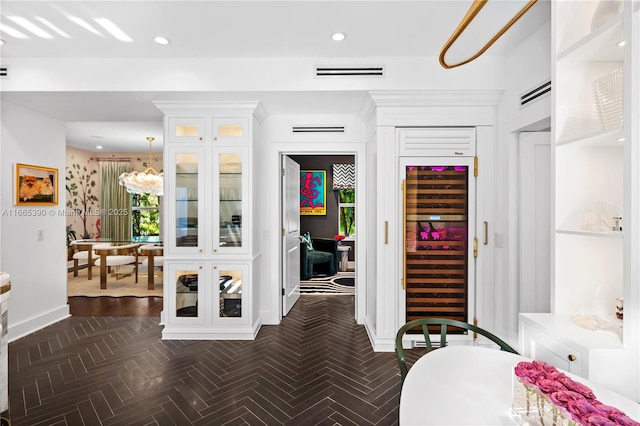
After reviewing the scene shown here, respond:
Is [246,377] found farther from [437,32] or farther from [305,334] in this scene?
[437,32]

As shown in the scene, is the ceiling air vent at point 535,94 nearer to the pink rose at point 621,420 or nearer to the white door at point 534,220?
the white door at point 534,220

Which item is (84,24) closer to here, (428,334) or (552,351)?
(428,334)

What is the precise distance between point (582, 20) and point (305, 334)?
3.38m

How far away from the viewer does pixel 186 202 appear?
3.60 m

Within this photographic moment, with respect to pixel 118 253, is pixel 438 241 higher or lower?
higher

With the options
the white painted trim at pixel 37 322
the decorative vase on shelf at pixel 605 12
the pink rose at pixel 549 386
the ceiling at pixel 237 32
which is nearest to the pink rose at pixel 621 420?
the pink rose at pixel 549 386

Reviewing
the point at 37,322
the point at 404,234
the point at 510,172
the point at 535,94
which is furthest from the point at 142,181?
the point at 535,94

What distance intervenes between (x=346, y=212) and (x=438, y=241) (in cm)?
435

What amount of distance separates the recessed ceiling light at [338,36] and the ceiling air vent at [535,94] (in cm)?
158

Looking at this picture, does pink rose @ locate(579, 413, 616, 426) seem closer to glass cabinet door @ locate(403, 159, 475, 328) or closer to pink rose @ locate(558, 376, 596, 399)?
pink rose @ locate(558, 376, 596, 399)

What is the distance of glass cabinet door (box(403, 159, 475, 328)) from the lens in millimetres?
3234

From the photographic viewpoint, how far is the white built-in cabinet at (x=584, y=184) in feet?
5.08

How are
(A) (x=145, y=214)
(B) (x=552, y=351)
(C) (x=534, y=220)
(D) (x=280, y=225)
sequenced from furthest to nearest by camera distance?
(A) (x=145, y=214), (D) (x=280, y=225), (C) (x=534, y=220), (B) (x=552, y=351)

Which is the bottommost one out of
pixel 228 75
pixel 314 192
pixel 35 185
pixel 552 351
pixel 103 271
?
pixel 103 271
